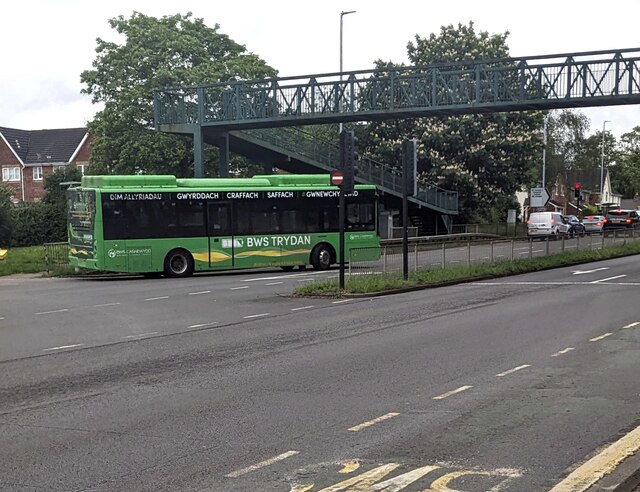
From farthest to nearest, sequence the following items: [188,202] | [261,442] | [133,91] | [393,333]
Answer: [133,91]
[188,202]
[393,333]
[261,442]

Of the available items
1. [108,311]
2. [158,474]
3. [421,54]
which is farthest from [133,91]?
[158,474]

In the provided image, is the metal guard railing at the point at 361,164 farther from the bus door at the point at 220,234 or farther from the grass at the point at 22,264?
the bus door at the point at 220,234

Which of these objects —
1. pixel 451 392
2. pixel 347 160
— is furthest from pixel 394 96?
pixel 451 392

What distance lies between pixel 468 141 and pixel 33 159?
4825cm

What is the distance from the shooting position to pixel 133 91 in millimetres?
47594

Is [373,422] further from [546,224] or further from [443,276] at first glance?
[546,224]

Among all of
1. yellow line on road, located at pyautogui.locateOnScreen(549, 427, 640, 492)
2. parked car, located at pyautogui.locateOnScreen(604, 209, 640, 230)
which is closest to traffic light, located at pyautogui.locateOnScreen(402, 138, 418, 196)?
yellow line on road, located at pyautogui.locateOnScreen(549, 427, 640, 492)

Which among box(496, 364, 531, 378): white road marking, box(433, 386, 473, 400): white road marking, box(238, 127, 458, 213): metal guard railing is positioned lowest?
box(433, 386, 473, 400): white road marking

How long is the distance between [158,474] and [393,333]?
7381 millimetres

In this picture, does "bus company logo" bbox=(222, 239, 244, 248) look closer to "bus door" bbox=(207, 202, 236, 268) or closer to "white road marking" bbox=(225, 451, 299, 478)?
"bus door" bbox=(207, 202, 236, 268)

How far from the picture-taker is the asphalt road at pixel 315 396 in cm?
564

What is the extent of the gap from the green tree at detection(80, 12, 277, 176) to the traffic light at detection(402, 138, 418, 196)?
28371 millimetres

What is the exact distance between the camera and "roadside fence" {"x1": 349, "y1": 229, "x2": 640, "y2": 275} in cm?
2208

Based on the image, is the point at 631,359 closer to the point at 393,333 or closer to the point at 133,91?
the point at 393,333
